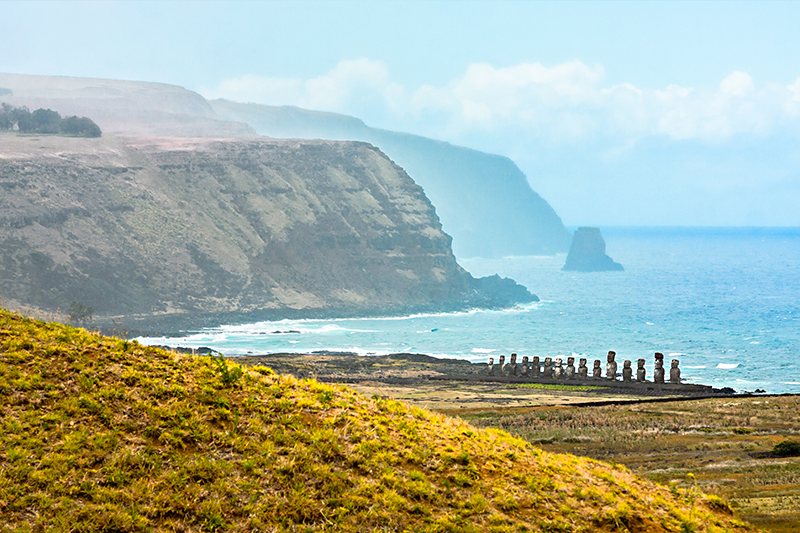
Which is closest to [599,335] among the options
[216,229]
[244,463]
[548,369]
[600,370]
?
[600,370]

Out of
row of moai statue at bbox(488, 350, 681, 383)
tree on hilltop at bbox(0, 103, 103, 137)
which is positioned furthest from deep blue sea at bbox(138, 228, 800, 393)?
tree on hilltop at bbox(0, 103, 103, 137)

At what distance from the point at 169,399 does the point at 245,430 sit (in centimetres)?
111

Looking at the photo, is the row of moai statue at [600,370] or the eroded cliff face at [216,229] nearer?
the row of moai statue at [600,370]

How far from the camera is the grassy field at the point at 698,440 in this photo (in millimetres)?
13359

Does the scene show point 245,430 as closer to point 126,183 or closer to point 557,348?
point 557,348

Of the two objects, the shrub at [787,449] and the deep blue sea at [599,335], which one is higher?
the shrub at [787,449]

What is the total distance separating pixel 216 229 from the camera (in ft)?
421

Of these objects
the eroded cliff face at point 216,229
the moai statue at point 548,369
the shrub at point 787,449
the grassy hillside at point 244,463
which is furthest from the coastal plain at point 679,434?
the eroded cliff face at point 216,229

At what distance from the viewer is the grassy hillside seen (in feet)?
26.8

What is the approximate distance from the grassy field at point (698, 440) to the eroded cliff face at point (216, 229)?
8941 cm

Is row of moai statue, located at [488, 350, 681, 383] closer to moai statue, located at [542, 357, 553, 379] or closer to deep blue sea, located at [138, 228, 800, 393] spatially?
moai statue, located at [542, 357, 553, 379]

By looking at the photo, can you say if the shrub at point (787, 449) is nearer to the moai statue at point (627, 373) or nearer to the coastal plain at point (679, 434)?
the coastal plain at point (679, 434)

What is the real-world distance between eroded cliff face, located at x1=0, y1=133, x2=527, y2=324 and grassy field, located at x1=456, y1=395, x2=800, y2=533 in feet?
293

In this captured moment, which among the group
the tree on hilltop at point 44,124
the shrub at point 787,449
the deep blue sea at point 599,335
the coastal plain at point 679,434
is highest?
the tree on hilltop at point 44,124
